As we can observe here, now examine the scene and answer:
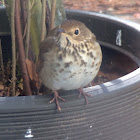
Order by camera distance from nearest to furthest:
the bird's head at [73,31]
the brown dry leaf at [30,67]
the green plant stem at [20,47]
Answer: the bird's head at [73,31], the green plant stem at [20,47], the brown dry leaf at [30,67]

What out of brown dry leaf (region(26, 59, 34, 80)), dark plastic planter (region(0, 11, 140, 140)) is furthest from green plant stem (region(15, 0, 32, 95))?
dark plastic planter (region(0, 11, 140, 140))

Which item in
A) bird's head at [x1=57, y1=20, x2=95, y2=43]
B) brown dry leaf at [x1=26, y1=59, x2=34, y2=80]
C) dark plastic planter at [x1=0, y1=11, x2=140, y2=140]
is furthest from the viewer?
brown dry leaf at [x1=26, y1=59, x2=34, y2=80]

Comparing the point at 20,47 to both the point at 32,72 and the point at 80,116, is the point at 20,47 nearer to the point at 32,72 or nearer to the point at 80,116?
the point at 32,72

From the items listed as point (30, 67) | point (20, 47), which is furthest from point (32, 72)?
point (20, 47)

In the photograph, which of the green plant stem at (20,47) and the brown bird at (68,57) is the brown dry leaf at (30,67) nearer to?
the green plant stem at (20,47)

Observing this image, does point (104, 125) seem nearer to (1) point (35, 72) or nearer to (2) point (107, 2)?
(1) point (35, 72)

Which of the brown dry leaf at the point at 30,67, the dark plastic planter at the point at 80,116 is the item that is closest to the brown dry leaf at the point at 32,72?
the brown dry leaf at the point at 30,67

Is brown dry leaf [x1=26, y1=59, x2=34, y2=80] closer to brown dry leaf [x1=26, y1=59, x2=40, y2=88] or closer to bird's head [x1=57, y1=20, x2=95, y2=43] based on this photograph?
brown dry leaf [x1=26, y1=59, x2=40, y2=88]
